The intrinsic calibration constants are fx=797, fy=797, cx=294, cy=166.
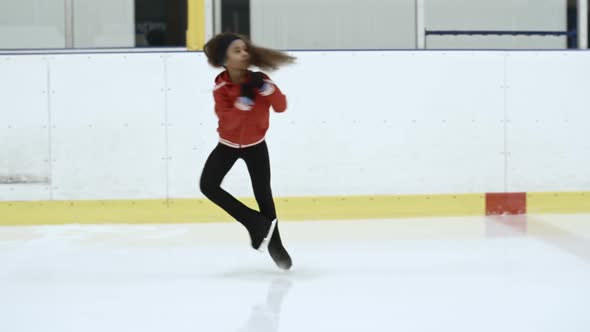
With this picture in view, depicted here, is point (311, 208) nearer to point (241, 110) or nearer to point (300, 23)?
point (300, 23)

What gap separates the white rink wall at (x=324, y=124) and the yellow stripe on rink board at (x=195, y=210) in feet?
0.21

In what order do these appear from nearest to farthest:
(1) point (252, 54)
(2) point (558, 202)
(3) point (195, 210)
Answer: (1) point (252, 54), (3) point (195, 210), (2) point (558, 202)

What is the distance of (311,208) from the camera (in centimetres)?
548

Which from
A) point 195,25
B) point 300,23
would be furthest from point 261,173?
point 300,23

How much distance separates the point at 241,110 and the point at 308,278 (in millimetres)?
801

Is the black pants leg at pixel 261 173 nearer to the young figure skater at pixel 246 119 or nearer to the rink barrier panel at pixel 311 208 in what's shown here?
the young figure skater at pixel 246 119

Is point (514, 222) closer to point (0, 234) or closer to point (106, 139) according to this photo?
point (106, 139)

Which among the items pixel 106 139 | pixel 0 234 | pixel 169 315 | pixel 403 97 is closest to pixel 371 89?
pixel 403 97

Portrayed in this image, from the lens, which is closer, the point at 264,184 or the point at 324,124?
the point at 264,184

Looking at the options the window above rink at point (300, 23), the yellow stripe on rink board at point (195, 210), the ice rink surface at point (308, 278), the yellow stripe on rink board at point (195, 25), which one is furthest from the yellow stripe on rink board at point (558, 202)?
the yellow stripe on rink board at point (195, 25)

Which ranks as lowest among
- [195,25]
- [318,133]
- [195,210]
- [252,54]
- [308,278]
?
[308,278]

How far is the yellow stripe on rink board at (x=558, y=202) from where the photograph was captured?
18.4ft

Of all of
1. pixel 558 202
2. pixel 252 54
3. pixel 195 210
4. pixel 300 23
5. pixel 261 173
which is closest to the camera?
pixel 252 54

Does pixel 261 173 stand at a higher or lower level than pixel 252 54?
lower
